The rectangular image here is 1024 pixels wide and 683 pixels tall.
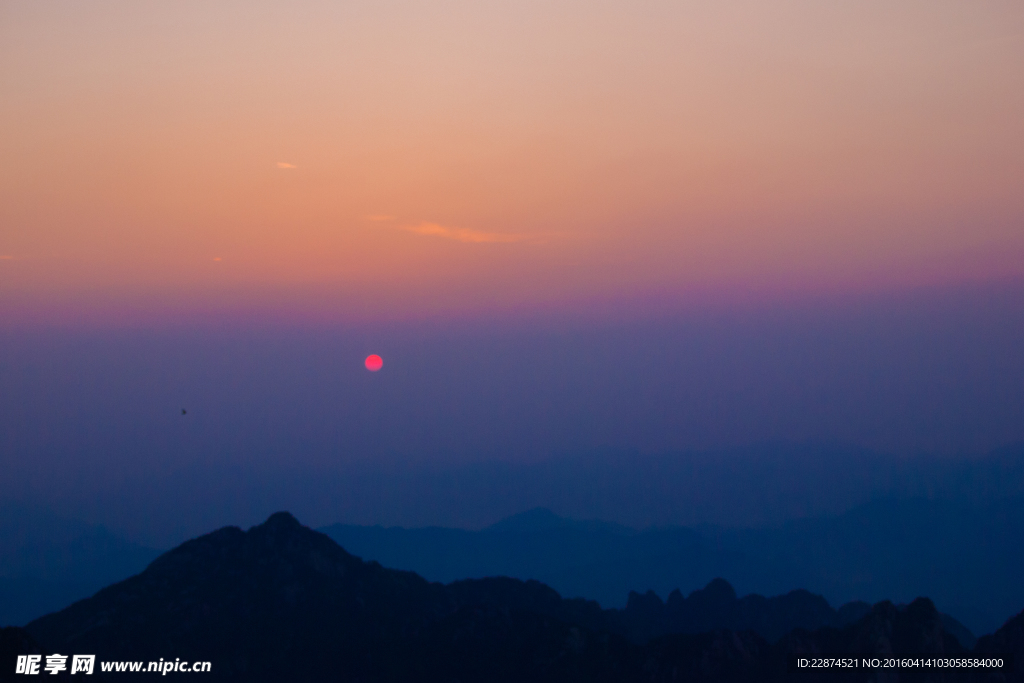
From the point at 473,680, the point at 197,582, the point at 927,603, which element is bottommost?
the point at 473,680

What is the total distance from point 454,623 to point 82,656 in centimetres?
7840

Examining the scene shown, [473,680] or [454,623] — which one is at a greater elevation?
[454,623]

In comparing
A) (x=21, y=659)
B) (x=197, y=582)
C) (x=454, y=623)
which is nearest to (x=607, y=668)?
(x=454, y=623)

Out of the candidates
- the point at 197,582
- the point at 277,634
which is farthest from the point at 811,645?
the point at 197,582

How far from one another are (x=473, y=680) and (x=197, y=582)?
6936cm

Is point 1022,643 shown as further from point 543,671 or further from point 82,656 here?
point 82,656

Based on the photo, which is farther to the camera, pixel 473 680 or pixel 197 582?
pixel 197 582

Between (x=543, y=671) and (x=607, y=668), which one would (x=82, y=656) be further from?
(x=607, y=668)

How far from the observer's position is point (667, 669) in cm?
17375

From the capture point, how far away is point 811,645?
168 metres

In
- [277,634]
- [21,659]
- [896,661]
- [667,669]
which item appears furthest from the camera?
[277,634]

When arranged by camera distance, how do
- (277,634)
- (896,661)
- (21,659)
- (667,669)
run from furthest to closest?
1. (277,634)
2. (667,669)
3. (896,661)
4. (21,659)

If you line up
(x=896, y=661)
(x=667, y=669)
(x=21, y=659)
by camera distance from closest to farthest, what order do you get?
(x=21, y=659)
(x=896, y=661)
(x=667, y=669)

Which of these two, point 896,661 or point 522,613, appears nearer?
point 896,661
